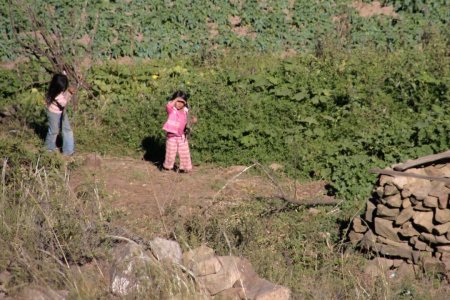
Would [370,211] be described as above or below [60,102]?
below

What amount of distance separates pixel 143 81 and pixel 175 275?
6.50 meters

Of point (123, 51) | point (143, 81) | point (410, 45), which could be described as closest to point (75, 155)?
point (143, 81)

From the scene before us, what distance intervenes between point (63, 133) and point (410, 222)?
5.02m

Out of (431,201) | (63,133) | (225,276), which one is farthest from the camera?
(63,133)

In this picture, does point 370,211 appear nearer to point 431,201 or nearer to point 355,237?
point 355,237

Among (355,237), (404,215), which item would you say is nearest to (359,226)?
(355,237)

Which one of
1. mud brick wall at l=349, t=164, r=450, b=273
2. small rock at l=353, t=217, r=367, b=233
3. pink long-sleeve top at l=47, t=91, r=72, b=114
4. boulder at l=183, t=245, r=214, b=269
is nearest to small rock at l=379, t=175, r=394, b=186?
mud brick wall at l=349, t=164, r=450, b=273

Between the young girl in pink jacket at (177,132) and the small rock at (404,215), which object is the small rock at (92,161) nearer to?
the young girl in pink jacket at (177,132)

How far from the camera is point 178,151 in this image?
11.1m

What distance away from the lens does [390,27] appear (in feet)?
48.1

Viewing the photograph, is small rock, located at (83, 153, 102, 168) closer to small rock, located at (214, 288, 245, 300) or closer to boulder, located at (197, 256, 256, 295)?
boulder, located at (197, 256, 256, 295)

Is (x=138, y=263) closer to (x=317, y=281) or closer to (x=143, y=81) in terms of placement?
(x=317, y=281)

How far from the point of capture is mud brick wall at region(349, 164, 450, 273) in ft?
28.3

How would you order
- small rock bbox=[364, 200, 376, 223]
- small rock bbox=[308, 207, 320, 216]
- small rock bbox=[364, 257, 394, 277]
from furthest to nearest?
small rock bbox=[308, 207, 320, 216]
small rock bbox=[364, 200, 376, 223]
small rock bbox=[364, 257, 394, 277]
